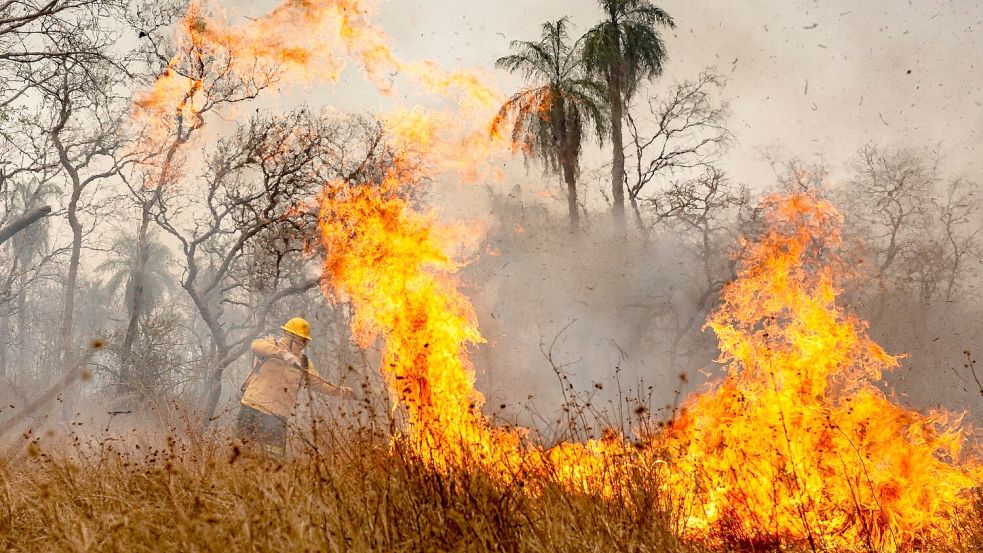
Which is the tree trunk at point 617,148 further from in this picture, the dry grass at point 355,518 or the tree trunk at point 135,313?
the dry grass at point 355,518

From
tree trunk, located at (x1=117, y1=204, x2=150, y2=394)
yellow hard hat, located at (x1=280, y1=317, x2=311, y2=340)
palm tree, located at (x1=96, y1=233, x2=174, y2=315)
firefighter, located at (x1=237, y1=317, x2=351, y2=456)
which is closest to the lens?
firefighter, located at (x1=237, y1=317, x2=351, y2=456)

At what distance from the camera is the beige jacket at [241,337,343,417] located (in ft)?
23.7

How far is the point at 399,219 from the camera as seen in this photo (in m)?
9.42

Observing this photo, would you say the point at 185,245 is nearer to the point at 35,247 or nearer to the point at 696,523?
the point at 696,523

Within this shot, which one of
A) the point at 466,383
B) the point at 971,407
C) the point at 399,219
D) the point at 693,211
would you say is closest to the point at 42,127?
the point at 399,219

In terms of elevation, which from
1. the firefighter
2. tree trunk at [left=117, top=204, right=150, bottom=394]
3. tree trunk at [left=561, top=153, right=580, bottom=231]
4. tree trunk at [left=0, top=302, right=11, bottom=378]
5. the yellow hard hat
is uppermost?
tree trunk at [left=0, top=302, right=11, bottom=378]

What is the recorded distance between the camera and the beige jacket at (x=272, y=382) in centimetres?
723

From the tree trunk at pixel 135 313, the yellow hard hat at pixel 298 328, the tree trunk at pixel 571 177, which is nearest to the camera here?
the yellow hard hat at pixel 298 328

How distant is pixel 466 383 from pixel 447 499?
12.7ft

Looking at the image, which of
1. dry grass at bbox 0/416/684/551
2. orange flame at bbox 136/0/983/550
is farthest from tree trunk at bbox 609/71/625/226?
dry grass at bbox 0/416/684/551

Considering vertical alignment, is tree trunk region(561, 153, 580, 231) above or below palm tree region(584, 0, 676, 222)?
below

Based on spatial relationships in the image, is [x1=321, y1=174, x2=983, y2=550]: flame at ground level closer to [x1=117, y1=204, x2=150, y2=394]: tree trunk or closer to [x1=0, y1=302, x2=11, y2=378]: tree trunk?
[x1=117, y1=204, x2=150, y2=394]: tree trunk

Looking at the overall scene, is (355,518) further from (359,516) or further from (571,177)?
(571,177)

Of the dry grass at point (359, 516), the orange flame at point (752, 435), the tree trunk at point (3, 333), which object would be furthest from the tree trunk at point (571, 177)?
the tree trunk at point (3, 333)
